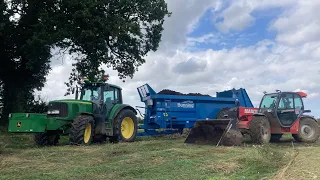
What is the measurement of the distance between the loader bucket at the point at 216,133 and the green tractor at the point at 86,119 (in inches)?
103

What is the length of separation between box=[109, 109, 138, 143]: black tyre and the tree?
17.3ft

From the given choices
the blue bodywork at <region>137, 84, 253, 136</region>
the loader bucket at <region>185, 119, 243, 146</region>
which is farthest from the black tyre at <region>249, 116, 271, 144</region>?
the blue bodywork at <region>137, 84, 253, 136</region>

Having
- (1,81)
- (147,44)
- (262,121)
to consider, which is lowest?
(262,121)

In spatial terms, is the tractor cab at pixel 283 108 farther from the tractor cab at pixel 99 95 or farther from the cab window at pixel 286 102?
the tractor cab at pixel 99 95

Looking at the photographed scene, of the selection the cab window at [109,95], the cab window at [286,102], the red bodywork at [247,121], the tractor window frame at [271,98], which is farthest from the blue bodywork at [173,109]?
the cab window at [286,102]

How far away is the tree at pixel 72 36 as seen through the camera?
17938 millimetres

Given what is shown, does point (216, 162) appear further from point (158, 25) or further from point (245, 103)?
point (158, 25)

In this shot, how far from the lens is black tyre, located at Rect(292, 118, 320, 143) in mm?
13931

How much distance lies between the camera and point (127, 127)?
1452cm

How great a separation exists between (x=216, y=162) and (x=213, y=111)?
29.0ft

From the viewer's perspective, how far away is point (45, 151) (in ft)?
34.3

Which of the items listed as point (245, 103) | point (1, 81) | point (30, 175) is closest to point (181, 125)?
point (245, 103)

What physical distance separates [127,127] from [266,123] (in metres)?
5.15

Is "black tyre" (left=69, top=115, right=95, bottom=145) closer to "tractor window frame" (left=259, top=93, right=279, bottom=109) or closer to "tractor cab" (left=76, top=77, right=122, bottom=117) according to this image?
"tractor cab" (left=76, top=77, right=122, bottom=117)
